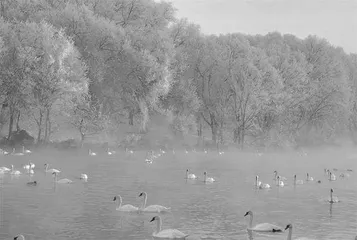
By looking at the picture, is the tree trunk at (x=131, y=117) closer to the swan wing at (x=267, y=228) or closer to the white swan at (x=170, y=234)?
the swan wing at (x=267, y=228)

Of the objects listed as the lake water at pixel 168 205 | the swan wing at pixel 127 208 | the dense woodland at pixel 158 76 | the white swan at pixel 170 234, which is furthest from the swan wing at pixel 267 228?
the dense woodland at pixel 158 76

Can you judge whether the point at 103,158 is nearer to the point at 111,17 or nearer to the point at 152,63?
the point at 152,63

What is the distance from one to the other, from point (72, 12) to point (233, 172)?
28531 millimetres

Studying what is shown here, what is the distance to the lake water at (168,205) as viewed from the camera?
21.4 m

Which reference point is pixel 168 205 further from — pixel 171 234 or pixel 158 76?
pixel 158 76

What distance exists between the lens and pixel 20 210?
24516 mm

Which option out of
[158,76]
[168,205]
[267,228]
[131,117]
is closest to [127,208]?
[168,205]

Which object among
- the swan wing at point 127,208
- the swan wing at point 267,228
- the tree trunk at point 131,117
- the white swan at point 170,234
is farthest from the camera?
the tree trunk at point 131,117

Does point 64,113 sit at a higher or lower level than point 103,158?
higher

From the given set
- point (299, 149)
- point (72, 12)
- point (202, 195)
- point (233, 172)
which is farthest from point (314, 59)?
point (202, 195)

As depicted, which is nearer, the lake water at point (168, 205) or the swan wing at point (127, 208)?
the lake water at point (168, 205)

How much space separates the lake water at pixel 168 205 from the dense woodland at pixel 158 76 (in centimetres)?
1497

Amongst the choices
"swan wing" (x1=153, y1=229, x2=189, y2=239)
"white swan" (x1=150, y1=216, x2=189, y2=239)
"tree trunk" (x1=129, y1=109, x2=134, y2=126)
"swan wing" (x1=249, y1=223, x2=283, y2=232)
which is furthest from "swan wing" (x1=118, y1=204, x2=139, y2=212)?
"tree trunk" (x1=129, y1=109, x2=134, y2=126)

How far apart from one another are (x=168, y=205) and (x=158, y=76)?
41.2m
